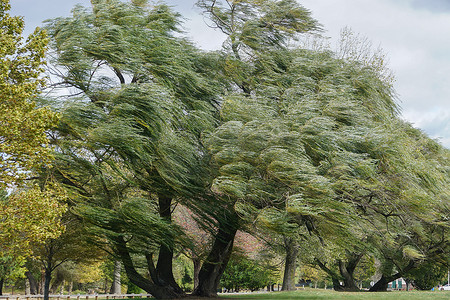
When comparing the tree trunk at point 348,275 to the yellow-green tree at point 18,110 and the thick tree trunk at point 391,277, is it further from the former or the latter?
the yellow-green tree at point 18,110

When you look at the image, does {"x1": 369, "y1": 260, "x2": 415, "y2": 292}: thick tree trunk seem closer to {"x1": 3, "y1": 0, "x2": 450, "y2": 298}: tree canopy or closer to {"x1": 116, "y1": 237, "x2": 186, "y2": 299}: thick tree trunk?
{"x1": 3, "y1": 0, "x2": 450, "y2": 298}: tree canopy

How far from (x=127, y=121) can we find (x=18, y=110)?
7.65 feet

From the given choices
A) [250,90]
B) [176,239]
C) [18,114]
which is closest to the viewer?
[18,114]

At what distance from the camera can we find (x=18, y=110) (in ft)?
28.0

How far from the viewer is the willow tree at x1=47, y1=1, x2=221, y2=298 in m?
10.1

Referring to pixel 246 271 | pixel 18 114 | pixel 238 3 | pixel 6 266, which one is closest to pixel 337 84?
pixel 238 3

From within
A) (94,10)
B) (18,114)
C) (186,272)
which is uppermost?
(94,10)

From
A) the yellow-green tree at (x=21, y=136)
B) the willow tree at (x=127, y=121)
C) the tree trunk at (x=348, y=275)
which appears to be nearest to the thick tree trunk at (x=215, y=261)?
the willow tree at (x=127, y=121)

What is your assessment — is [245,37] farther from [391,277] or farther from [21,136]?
[391,277]

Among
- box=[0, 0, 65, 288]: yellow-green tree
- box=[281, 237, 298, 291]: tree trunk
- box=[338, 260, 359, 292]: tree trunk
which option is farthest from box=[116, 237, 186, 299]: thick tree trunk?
box=[338, 260, 359, 292]: tree trunk

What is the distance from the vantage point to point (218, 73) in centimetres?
1334

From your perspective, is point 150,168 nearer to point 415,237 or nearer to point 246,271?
point 415,237

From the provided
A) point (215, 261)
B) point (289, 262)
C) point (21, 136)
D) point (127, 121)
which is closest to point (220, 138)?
point (127, 121)

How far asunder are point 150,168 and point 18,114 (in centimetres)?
334
